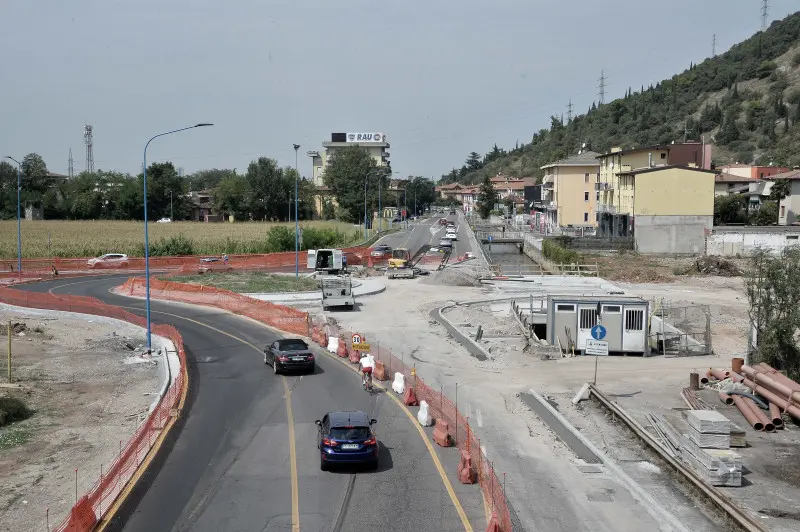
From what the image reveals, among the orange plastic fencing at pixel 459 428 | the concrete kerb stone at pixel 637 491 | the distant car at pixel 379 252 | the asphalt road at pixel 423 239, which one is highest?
the asphalt road at pixel 423 239

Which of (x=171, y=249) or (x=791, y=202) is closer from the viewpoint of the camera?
(x=171, y=249)

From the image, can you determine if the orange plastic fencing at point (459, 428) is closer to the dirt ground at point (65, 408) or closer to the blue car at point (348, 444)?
the blue car at point (348, 444)

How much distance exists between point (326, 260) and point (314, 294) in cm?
1410

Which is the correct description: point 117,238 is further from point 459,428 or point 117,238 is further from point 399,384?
point 459,428

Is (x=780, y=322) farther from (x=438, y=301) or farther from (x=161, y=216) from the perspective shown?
(x=161, y=216)

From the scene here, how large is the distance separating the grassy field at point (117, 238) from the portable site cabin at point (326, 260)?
1719 cm

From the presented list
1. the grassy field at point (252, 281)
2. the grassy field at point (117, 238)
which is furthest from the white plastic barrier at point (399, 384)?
the grassy field at point (117, 238)

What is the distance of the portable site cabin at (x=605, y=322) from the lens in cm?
3522

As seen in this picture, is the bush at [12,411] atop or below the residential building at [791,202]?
below

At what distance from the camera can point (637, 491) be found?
1769cm

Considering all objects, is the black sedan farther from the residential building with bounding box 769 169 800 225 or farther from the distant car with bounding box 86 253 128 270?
the residential building with bounding box 769 169 800 225

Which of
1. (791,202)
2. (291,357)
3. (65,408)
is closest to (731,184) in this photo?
(791,202)

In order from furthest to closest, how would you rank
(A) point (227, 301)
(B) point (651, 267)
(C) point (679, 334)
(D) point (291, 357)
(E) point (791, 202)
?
(E) point (791, 202), (B) point (651, 267), (A) point (227, 301), (C) point (679, 334), (D) point (291, 357)

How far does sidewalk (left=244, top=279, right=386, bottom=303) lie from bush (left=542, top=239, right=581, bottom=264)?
21.6 meters
